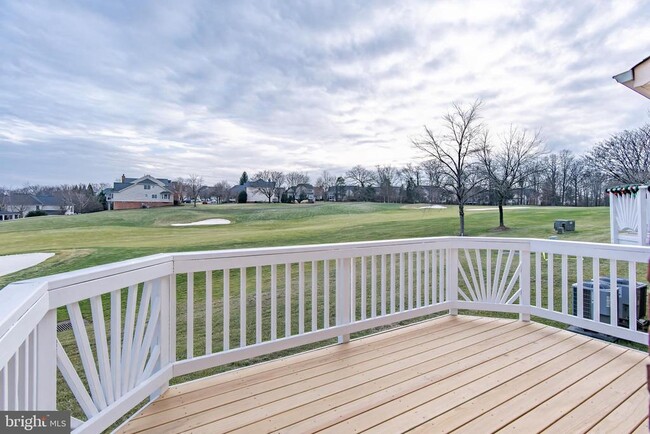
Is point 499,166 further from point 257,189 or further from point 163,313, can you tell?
point 163,313

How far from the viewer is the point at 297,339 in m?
2.70

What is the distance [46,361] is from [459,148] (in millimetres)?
14042

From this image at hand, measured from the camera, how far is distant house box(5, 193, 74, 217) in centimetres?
664

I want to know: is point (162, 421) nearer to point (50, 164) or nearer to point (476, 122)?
point (50, 164)

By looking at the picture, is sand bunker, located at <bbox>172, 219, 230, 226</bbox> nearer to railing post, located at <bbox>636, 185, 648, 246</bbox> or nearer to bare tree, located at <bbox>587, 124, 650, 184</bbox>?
railing post, located at <bbox>636, 185, 648, 246</bbox>

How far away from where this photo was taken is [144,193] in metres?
17.7

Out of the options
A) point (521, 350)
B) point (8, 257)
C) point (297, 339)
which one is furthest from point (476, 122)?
point (8, 257)

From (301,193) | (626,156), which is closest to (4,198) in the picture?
(301,193)

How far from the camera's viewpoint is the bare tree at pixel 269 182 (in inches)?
715

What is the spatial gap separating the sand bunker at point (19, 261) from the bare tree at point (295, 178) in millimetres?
11917

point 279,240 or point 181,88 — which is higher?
point 181,88

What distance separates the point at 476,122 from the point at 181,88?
1061cm

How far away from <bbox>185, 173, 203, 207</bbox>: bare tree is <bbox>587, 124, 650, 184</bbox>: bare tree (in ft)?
55.5

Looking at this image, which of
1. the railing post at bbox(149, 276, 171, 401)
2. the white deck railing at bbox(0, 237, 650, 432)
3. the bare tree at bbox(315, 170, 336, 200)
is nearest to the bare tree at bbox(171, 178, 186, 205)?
the bare tree at bbox(315, 170, 336, 200)
